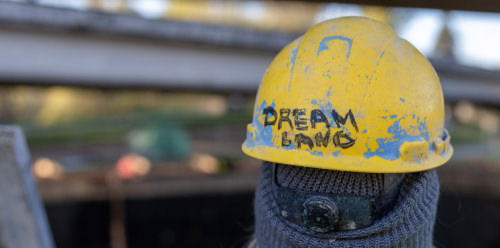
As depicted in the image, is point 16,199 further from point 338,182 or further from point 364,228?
point 364,228

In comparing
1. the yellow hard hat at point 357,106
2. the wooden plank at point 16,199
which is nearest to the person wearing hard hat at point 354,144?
the yellow hard hat at point 357,106

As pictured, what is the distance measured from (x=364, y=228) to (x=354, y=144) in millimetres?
424

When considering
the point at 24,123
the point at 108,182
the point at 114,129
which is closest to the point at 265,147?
the point at 108,182

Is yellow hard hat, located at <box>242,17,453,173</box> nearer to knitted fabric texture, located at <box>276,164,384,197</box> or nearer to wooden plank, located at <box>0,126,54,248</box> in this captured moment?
knitted fabric texture, located at <box>276,164,384,197</box>

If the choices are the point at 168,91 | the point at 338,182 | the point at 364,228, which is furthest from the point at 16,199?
the point at 168,91

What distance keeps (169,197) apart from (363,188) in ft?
33.3

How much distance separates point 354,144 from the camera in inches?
77.3

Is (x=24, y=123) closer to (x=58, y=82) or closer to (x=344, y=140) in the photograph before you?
(x=58, y=82)

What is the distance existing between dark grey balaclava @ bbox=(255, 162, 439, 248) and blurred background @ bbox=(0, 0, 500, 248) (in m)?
4.28

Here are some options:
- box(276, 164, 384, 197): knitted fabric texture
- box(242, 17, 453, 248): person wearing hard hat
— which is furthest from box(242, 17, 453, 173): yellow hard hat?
box(276, 164, 384, 197): knitted fabric texture

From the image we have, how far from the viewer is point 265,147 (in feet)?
7.25

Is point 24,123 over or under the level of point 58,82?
under

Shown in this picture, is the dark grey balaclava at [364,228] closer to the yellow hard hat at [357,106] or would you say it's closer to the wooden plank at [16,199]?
the yellow hard hat at [357,106]

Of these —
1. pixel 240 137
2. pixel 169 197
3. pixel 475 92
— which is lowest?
pixel 240 137
